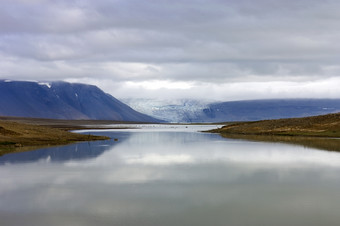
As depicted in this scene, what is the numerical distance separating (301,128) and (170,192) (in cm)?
7737

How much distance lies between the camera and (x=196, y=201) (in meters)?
22.9

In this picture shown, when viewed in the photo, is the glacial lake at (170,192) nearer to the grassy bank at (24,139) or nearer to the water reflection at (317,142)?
the grassy bank at (24,139)

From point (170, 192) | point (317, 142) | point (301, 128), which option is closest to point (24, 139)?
point (170, 192)

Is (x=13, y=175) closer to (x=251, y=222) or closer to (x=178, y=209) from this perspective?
(x=178, y=209)

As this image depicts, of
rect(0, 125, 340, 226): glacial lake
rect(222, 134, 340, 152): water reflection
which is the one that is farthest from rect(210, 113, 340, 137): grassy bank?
rect(0, 125, 340, 226): glacial lake

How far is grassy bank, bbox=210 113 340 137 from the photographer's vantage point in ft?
292

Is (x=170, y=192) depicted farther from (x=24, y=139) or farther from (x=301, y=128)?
(x=301, y=128)

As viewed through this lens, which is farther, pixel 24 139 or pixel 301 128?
pixel 301 128

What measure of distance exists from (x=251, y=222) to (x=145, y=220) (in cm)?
484

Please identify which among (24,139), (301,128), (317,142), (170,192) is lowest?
(170,192)

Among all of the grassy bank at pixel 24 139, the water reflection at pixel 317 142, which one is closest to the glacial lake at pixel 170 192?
the grassy bank at pixel 24 139

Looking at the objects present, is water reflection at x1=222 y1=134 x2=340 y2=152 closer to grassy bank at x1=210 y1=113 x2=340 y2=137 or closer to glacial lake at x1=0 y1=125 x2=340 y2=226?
grassy bank at x1=210 y1=113 x2=340 y2=137

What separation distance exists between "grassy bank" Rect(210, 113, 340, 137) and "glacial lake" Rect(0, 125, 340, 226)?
5011 cm

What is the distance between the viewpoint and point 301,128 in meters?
96.4
